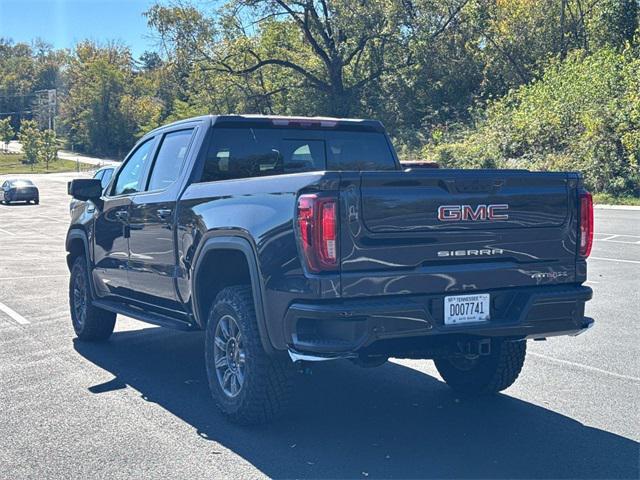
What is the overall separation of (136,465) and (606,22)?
4004 centimetres

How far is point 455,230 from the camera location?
16.6 feet

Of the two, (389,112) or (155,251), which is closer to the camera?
(155,251)

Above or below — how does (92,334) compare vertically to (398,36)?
below

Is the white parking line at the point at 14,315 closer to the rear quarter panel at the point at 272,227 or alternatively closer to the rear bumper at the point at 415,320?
the rear quarter panel at the point at 272,227

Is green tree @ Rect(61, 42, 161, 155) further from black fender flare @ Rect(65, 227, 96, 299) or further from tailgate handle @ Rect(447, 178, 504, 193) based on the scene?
tailgate handle @ Rect(447, 178, 504, 193)

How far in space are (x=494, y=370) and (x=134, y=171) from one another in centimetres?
357

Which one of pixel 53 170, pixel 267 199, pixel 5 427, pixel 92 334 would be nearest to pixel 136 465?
pixel 5 427

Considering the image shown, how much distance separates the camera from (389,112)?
155 ft

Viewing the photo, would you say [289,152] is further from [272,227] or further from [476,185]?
[476,185]

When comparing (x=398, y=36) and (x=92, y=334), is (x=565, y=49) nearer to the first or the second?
(x=398, y=36)

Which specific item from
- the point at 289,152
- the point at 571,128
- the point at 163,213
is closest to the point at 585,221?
the point at 289,152

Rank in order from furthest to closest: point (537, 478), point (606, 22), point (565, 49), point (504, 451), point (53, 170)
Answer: point (53, 170)
point (565, 49)
point (606, 22)
point (504, 451)
point (537, 478)

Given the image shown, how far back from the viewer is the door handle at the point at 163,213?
6.46 metres

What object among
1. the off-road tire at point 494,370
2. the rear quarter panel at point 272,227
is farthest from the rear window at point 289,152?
the off-road tire at point 494,370
